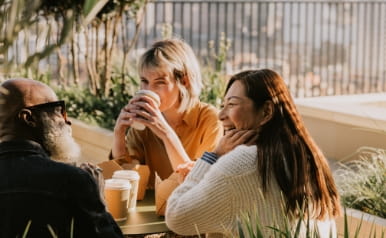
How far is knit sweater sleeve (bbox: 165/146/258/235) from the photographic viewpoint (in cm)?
300

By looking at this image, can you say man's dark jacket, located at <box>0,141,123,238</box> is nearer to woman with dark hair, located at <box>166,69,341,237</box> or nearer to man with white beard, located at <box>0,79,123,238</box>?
man with white beard, located at <box>0,79,123,238</box>

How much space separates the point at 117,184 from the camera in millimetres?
3480

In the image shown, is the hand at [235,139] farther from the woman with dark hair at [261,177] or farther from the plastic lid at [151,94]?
the plastic lid at [151,94]

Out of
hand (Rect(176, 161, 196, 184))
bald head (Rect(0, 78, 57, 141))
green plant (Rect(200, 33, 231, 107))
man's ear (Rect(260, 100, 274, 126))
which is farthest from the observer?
green plant (Rect(200, 33, 231, 107))

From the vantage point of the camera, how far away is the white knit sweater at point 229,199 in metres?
2.99

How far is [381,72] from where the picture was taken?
12.5 metres

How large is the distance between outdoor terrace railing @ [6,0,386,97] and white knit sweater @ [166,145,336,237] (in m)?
8.14

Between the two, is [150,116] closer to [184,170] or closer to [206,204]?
[184,170]

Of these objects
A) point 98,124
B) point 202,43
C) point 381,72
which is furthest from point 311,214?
point 381,72

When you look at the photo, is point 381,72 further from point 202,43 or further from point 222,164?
point 222,164

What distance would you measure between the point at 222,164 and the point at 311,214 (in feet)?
1.18

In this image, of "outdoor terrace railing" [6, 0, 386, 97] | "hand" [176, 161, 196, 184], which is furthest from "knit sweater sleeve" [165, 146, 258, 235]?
"outdoor terrace railing" [6, 0, 386, 97]

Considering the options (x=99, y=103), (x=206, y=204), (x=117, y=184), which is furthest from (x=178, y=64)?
(x=99, y=103)

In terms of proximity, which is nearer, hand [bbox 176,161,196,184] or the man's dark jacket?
the man's dark jacket
